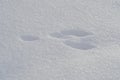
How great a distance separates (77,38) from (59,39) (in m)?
0.21

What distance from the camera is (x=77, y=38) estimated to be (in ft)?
11.7

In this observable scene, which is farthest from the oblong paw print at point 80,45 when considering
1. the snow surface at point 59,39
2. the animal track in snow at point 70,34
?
the animal track in snow at point 70,34

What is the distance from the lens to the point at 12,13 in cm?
404

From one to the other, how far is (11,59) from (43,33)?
616 mm

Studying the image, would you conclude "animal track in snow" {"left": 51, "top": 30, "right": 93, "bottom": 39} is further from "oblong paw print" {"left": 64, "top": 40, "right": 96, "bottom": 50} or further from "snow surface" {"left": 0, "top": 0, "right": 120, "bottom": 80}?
"oblong paw print" {"left": 64, "top": 40, "right": 96, "bottom": 50}

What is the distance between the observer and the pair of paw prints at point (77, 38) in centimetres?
345

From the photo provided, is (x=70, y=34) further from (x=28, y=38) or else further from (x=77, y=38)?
(x=28, y=38)

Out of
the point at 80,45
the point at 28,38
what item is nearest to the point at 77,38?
the point at 80,45

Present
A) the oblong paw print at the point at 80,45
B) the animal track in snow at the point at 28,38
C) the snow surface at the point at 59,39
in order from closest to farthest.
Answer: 1. the snow surface at the point at 59,39
2. the oblong paw print at the point at 80,45
3. the animal track in snow at the point at 28,38

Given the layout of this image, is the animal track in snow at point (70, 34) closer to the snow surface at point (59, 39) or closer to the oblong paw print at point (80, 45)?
the snow surface at point (59, 39)

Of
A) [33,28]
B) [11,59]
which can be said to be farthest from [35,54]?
Result: [33,28]

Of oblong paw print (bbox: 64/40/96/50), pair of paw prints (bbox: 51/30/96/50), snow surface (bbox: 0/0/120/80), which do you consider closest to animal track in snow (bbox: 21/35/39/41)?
snow surface (bbox: 0/0/120/80)

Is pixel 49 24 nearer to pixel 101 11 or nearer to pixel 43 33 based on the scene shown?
pixel 43 33

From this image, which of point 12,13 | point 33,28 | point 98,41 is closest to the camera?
point 98,41
